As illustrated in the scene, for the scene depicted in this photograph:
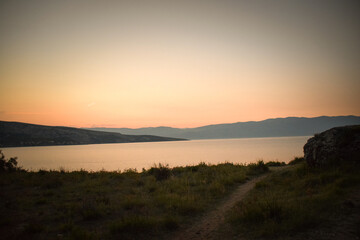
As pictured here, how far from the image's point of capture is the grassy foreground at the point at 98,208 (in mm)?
6715

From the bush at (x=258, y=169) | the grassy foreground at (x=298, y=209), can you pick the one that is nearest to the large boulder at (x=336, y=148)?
the grassy foreground at (x=298, y=209)

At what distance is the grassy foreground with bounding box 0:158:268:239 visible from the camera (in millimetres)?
6715

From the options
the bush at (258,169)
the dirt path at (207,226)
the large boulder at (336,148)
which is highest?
the large boulder at (336,148)

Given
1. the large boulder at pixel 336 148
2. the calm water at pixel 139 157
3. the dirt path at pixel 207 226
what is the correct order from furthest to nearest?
the calm water at pixel 139 157
the large boulder at pixel 336 148
the dirt path at pixel 207 226

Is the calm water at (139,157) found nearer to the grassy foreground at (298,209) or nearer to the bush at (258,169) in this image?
the bush at (258,169)

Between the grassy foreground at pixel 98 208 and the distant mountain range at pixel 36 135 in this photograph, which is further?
the distant mountain range at pixel 36 135

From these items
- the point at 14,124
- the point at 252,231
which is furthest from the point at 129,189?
the point at 14,124

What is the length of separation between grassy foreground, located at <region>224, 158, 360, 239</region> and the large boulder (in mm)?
772

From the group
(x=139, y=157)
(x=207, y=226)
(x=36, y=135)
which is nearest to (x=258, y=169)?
(x=207, y=226)

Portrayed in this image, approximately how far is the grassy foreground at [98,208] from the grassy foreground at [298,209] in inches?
91.1

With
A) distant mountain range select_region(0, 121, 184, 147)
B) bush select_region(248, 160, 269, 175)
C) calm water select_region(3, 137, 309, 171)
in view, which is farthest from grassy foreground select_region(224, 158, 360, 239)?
distant mountain range select_region(0, 121, 184, 147)

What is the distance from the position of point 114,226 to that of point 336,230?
21.8 feet

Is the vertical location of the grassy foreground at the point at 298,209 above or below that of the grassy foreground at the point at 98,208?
above

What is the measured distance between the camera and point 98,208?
8414 millimetres
